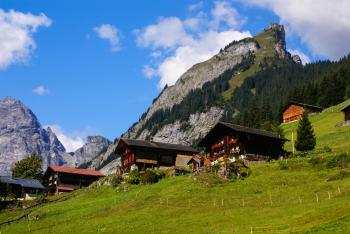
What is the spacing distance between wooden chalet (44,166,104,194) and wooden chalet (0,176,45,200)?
5.65 meters

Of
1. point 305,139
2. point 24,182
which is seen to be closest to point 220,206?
point 305,139

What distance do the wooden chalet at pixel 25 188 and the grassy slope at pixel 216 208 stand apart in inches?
1585

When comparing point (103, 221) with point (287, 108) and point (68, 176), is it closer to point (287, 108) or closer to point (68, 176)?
point (68, 176)

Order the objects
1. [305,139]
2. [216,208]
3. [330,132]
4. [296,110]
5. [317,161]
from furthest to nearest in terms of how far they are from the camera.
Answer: [296,110]
[330,132]
[305,139]
[317,161]
[216,208]

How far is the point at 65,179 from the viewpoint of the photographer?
129 m

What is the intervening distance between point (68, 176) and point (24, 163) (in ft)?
55.5

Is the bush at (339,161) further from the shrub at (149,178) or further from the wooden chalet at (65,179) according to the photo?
the wooden chalet at (65,179)

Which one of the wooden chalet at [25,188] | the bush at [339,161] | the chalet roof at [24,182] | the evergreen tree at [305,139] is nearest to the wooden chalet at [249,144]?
the evergreen tree at [305,139]

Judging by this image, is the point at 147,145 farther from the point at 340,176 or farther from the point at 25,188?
the point at 340,176

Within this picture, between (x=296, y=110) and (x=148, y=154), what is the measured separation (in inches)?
2224

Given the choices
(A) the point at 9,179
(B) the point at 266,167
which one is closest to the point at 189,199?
(B) the point at 266,167

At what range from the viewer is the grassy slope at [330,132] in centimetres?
8908

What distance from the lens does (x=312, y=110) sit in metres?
149

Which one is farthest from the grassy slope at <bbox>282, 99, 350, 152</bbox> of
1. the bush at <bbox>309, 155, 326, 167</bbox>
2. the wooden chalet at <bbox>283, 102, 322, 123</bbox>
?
the bush at <bbox>309, 155, 326, 167</bbox>
